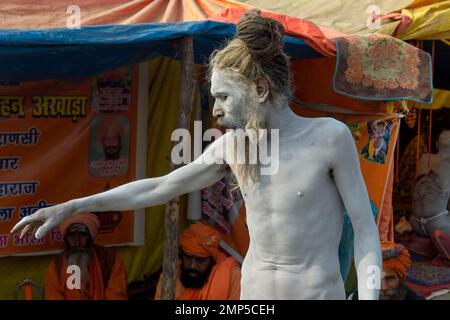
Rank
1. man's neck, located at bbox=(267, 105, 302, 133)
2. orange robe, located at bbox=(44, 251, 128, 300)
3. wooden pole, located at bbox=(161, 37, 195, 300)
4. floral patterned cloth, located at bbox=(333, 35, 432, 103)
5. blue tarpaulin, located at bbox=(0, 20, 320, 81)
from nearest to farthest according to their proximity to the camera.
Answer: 1. man's neck, located at bbox=(267, 105, 302, 133)
2. blue tarpaulin, located at bbox=(0, 20, 320, 81)
3. wooden pole, located at bbox=(161, 37, 195, 300)
4. floral patterned cloth, located at bbox=(333, 35, 432, 103)
5. orange robe, located at bbox=(44, 251, 128, 300)

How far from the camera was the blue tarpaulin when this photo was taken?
504cm

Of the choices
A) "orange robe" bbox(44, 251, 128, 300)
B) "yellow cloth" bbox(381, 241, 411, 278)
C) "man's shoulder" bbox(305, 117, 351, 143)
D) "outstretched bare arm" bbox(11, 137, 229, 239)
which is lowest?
"orange robe" bbox(44, 251, 128, 300)

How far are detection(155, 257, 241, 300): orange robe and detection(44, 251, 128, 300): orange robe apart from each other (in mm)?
335

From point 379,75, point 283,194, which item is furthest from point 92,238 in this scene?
point 283,194

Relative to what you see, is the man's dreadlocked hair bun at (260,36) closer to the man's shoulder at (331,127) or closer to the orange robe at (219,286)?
the man's shoulder at (331,127)

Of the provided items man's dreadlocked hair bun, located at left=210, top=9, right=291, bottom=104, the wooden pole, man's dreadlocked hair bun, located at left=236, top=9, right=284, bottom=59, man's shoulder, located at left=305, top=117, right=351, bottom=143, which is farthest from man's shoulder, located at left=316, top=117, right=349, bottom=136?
the wooden pole

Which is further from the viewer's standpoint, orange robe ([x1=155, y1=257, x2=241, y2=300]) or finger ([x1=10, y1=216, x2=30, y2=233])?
orange robe ([x1=155, y1=257, x2=241, y2=300])

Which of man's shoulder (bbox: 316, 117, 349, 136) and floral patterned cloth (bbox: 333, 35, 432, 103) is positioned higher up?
floral patterned cloth (bbox: 333, 35, 432, 103)

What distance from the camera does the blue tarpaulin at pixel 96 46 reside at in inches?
198

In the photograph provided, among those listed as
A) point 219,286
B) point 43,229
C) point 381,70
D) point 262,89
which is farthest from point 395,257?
point 43,229

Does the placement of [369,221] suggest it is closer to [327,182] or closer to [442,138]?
[327,182]

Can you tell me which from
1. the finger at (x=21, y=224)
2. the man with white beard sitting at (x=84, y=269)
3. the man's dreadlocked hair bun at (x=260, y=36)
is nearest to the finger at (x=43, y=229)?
the finger at (x=21, y=224)

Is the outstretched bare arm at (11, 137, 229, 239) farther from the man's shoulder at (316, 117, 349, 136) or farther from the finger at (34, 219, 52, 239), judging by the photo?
the man's shoulder at (316, 117, 349, 136)

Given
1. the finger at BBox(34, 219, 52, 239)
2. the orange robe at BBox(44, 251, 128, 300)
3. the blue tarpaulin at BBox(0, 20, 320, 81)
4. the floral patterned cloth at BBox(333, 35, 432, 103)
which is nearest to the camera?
the finger at BBox(34, 219, 52, 239)
